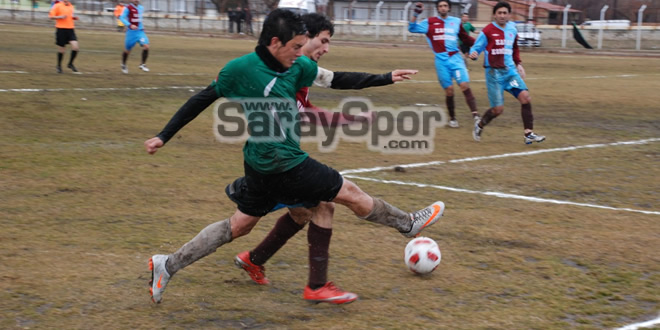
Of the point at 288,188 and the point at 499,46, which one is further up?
the point at 499,46

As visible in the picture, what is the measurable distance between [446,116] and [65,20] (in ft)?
35.0

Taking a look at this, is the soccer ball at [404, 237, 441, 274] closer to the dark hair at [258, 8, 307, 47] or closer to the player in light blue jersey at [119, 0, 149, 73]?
the dark hair at [258, 8, 307, 47]

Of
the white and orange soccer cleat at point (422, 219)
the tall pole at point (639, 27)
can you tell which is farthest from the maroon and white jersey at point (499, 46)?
the tall pole at point (639, 27)

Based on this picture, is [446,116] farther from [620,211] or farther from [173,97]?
[620,211]

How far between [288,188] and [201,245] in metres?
0.67

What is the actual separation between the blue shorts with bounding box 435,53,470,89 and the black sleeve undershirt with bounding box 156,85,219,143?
27.7 ft

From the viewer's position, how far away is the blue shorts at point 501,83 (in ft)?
36.0

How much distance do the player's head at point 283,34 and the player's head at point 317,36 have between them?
52.2 inches

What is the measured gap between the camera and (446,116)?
13750 millimetres

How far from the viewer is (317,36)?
18.9ft

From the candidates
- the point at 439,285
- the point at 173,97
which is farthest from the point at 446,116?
the point at 439,285

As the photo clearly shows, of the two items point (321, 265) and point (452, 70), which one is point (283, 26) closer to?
point (321, 265)

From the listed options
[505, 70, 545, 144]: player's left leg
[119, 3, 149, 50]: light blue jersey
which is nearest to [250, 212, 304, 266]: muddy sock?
[505, 70, 545, 144]: player's left leg

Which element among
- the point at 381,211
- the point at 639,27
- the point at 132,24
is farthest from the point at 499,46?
the point at 639,27
